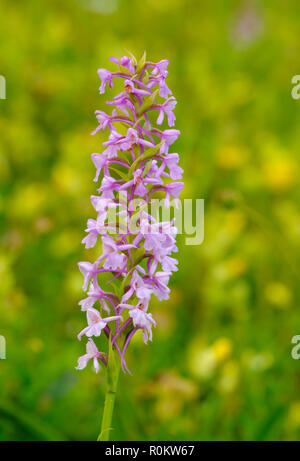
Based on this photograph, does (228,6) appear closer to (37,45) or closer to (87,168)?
(37,45)

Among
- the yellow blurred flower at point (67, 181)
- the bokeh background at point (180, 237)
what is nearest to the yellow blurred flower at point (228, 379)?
the bokeh background at point (180, 237)

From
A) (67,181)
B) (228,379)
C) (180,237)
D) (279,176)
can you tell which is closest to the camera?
(228,379)

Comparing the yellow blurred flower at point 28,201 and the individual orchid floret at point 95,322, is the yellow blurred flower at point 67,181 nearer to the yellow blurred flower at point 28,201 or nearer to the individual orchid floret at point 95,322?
the yellow blurred flower at point 28,201

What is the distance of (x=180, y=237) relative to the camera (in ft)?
10.1

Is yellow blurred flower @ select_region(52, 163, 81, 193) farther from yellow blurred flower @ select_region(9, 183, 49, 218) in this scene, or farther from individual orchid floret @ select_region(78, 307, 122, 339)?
individual orchid floret @ select_region(78, 307, 122, 339)

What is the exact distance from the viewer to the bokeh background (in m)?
1.99

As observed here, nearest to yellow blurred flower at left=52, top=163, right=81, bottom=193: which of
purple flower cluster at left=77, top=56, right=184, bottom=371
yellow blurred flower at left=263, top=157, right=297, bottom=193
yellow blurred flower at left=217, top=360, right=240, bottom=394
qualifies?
yellow blurred flower at left=263, top=157, right=297, bottom=193

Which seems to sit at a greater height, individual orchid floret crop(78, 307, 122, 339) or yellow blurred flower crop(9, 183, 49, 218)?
yellow blurred flower crop(9, 183, 49, 218)

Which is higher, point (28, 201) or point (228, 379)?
point (28, 201)

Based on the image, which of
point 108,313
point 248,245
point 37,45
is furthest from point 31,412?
point 37,45

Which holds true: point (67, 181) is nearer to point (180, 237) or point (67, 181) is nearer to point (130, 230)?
point (180, 237)

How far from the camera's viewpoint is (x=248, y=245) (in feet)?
10.1

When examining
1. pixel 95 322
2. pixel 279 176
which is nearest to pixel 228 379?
pixel 95 322
